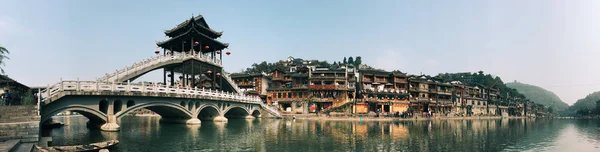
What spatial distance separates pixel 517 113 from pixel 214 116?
379ft

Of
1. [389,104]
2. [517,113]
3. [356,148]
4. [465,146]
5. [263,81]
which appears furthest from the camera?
[517,113]

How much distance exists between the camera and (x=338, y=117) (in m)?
64.6

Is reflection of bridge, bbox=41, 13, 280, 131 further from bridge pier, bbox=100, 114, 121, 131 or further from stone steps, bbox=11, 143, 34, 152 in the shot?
stone steps, bbox=11, 143, 34, 152

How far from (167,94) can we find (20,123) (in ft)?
50.6

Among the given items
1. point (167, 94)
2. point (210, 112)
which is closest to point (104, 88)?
point (167, 94)

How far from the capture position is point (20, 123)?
20.5 m

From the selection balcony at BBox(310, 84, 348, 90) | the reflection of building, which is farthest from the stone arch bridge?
balcony at BBox(310, 84, 348, 90)

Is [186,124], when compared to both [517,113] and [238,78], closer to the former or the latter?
[238,78]

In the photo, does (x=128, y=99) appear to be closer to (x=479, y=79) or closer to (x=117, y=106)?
(x=117, y=106)

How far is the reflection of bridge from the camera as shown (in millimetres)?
26984

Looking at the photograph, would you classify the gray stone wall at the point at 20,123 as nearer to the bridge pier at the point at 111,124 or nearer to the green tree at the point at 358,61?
the bridge pier at the point at 111,124

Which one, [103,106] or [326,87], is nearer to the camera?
[103,106]

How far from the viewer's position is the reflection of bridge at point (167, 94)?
27.0m

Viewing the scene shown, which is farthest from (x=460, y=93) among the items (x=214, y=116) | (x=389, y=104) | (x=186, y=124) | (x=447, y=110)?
(x=186, y=124)
